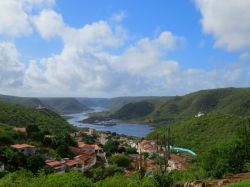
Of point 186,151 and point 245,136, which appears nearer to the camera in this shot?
point 245,136

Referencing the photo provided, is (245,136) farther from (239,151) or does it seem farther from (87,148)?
(87,148)

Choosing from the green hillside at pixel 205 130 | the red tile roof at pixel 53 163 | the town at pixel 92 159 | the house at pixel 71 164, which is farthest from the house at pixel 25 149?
the green hillside at pixel 205 130

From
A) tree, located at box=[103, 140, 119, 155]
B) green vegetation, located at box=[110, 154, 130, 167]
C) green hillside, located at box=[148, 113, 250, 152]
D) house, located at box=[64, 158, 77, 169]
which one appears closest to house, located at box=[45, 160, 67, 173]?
house, located at box=[64, 158, 77, 169]

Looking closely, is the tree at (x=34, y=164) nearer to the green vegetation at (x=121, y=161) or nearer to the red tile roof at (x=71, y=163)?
the red tile roof at (x=71, y=163)

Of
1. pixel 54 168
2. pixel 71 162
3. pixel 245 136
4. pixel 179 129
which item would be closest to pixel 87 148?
pixel 71 162

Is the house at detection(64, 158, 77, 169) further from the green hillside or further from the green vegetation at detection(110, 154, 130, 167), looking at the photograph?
the green hillside
